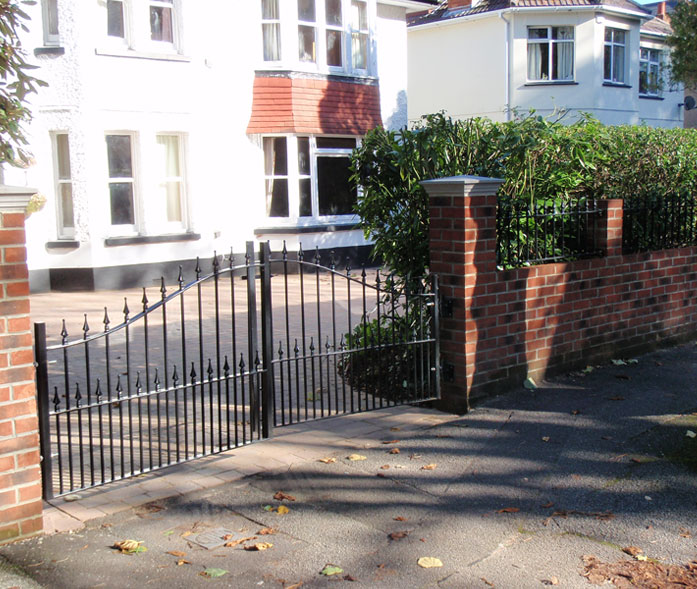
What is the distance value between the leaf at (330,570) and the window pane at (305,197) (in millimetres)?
14961

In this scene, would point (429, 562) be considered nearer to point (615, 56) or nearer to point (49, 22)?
point (49, 22)

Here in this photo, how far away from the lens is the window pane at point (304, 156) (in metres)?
18.5

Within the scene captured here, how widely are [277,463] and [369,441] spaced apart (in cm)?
77

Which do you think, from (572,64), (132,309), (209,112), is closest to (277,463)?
(132,309)

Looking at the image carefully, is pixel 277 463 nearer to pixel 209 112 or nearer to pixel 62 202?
pixel 62 202

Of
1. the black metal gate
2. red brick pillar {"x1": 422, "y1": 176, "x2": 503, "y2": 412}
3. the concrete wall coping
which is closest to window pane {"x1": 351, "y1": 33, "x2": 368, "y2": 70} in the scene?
the black metal gate

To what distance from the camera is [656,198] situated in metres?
→ 8.66

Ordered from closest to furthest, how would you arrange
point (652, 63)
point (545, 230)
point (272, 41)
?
point (545, 230), point (272, 41), point (652, 63)

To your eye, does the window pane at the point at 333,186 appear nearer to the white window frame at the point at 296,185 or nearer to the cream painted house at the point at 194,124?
the cream painted house at the point at 194,124

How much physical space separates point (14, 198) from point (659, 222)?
6.77 m

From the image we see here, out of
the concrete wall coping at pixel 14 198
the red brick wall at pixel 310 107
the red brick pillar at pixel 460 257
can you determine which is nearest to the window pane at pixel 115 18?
Result: the red brick wall at pixel 310 107

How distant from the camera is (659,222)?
8.73 m

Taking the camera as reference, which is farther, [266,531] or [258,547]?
[266,531]

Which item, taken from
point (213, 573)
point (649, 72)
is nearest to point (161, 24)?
point (213, 573)
